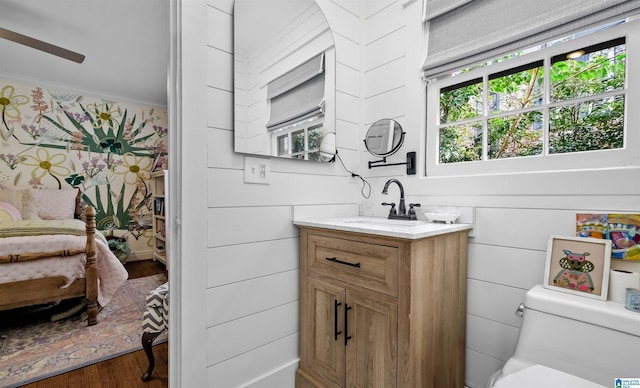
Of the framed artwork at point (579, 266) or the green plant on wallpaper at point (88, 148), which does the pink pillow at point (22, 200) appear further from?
the framed artwork at point (579, 266)

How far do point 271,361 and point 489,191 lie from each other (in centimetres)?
138

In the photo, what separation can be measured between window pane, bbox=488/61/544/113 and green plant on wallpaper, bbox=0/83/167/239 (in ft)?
15.6

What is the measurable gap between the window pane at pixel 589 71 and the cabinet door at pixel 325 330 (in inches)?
52.9

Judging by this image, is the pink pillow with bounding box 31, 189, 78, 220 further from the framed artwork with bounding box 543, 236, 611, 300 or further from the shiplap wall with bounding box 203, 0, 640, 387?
the framed artwork with bounding box 543, 236, 611, 300

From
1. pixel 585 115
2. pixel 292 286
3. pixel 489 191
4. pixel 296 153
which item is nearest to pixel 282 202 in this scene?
pixel 296 153

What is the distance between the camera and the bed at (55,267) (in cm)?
215

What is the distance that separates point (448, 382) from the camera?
51.0 inches

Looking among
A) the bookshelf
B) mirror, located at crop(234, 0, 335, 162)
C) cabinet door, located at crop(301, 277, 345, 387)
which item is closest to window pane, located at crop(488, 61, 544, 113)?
mirror, located at crop(234, 0, 335, 162)

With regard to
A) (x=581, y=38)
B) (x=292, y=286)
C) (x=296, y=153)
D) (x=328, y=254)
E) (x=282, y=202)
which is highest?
(x=581, y=38)

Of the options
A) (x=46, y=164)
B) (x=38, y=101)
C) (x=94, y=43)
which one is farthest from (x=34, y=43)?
(x=46, y=164)

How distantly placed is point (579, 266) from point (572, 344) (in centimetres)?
30

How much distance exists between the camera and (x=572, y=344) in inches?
37.9

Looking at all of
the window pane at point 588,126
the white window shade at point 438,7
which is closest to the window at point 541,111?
the window pane at point 588,126

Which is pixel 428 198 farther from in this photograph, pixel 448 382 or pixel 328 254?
pixel 448 382
